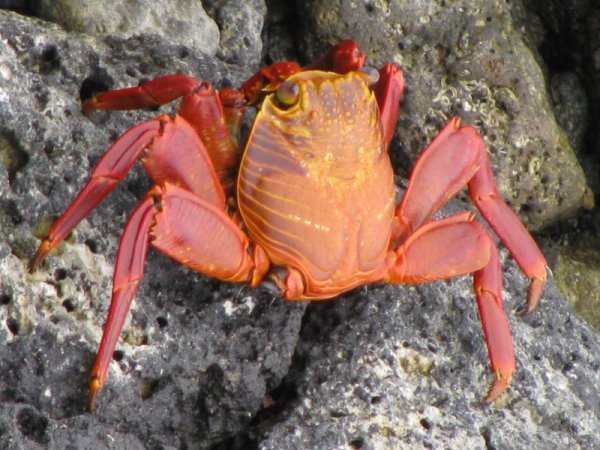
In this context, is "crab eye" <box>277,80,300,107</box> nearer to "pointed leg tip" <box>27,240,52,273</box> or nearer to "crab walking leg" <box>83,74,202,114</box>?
"crab walking leg" <box>83,74,202,114</box>

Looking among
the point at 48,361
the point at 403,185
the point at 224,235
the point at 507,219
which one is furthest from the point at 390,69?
the point at 48,361

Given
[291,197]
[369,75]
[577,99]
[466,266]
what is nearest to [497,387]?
[466,266]

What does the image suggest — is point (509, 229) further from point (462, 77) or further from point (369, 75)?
point (462, 77)

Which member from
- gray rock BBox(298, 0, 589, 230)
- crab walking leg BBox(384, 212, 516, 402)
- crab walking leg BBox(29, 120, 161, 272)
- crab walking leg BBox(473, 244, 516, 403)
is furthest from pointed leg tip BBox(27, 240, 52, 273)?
gray rock BBox(298, 0, 589, 230)

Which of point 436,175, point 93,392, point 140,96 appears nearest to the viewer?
point 93,392

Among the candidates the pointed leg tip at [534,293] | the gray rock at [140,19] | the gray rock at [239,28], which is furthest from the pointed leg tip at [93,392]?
the gray rock at [239,28]

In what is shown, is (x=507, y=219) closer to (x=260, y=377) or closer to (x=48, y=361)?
(x=260, y=377)
